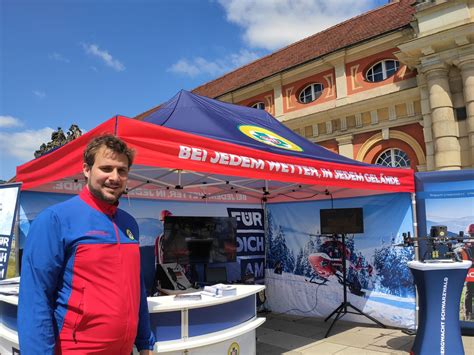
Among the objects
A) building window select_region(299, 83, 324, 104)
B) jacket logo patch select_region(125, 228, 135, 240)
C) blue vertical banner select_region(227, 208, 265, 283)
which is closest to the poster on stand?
blue vertical banner select_region(227, 208, 265, 283)

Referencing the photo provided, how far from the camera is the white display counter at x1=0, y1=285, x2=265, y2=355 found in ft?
10.3

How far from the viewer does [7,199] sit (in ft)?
15.5

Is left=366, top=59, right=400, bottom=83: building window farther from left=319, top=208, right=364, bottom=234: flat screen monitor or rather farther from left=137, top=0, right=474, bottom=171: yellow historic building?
left=319, top=208, right=364, bottom=234: flat screen monitor

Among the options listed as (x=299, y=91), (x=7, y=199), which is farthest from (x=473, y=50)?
(x=7, y=199)

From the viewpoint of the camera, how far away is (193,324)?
10.8 ft

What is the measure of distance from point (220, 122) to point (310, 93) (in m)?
13.1

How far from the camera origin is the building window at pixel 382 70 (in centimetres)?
1424

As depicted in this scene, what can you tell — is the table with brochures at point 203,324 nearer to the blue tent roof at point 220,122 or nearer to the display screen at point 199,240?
the blue tent roof at point 220,122

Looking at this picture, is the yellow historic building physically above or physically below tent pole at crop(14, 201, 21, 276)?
above

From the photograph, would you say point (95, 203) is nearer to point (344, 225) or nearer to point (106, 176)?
point (106, 176)

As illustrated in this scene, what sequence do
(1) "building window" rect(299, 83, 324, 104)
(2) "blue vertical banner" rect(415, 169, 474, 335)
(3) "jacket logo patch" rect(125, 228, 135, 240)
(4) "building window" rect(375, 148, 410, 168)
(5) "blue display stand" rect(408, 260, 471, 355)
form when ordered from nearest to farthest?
(3) "jacket logo patch" rect(125, 228, 135, 240) → (5) "blue display stand" rect(408, 260, 471, 355) → (2) "blue vertical banner" rect(415, 169, 474, 335) → (4) "building window" rect(375, 148, 410, 168) → (1) "building window" rect(299, 83, 324, 104)

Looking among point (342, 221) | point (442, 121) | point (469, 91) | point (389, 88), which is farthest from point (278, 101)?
point (342, 221)

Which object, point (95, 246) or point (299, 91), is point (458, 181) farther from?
point (299, 91)

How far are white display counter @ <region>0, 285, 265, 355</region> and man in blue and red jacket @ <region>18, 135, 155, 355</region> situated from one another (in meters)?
1.30
